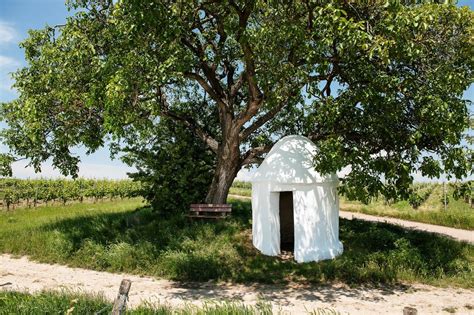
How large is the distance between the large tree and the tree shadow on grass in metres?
2.28

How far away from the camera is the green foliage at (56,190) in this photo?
116 feet

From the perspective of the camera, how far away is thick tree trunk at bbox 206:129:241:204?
1748 cm

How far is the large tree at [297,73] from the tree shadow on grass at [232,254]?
2.28m

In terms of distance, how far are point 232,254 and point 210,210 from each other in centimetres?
335

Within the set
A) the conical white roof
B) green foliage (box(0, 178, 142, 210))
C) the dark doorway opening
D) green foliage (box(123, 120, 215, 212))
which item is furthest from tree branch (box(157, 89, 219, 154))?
green foliage (box(0, 178, 142, 210))

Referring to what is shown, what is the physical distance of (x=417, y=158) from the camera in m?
13.3

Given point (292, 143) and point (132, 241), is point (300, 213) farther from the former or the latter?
point (132, 241)

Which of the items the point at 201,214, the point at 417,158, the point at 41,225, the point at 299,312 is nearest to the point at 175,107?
the point at 201,214

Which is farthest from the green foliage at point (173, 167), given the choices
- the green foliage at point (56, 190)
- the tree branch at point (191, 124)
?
the green foliage at point (56, 190)

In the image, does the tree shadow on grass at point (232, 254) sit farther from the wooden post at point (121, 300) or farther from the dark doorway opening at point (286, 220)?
the wooden post at point (121, 300)

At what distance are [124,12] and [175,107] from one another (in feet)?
27.0

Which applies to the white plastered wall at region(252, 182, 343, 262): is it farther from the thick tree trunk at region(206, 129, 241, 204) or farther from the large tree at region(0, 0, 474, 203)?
the thick tree trunk at region(206, 129, 241, 204)

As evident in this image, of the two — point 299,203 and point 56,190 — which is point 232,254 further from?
point 56,190

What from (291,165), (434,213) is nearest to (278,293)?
(291,165)
